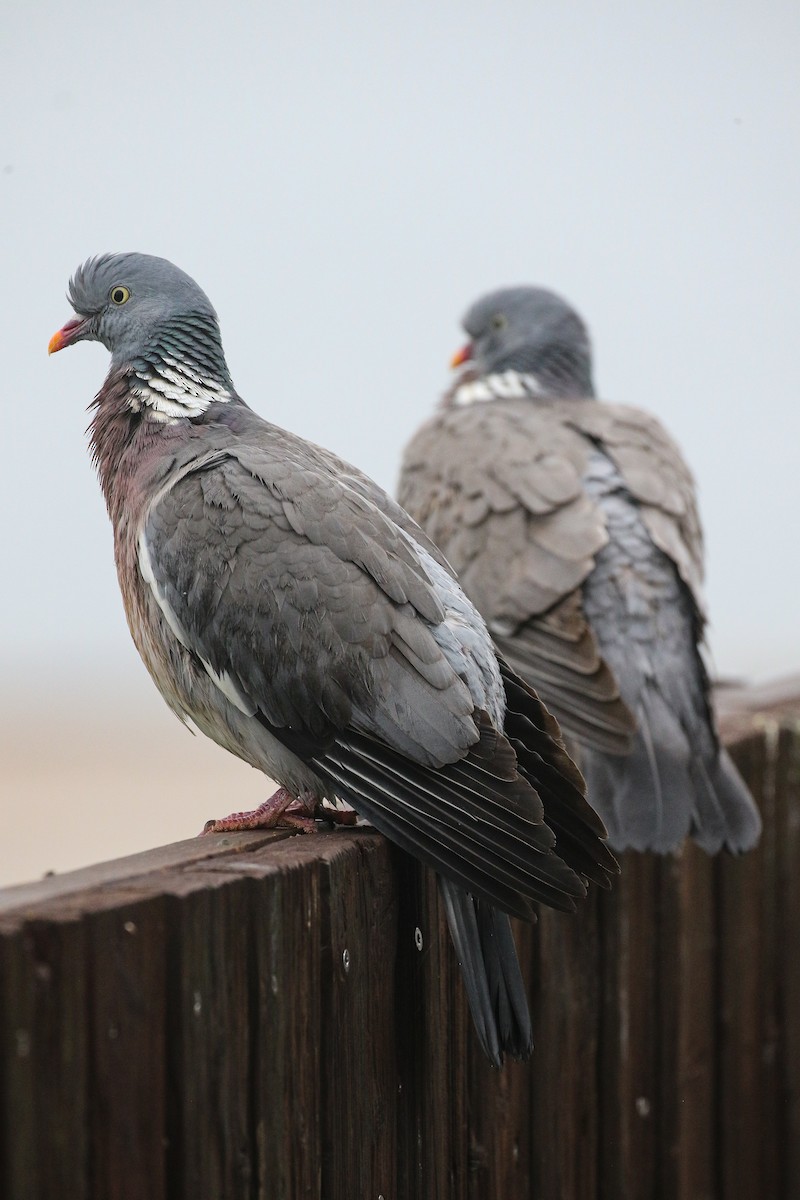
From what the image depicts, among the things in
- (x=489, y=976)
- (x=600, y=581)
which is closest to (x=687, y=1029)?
(x=600, y=581)

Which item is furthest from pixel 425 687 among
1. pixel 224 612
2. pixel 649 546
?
pixel 649 546

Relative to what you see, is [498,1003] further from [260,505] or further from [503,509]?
[503,509]

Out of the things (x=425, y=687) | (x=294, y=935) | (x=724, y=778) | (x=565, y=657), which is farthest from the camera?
(x=565, y=657)

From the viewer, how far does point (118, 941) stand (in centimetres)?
179

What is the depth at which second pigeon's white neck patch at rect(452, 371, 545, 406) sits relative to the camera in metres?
5.72

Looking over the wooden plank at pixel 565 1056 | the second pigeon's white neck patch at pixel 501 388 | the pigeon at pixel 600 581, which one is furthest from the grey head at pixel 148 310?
the second pigeon's white neck patch at pixel 501 388

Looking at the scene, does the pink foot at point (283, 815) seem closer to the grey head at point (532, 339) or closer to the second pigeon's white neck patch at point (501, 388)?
the second pigeon's white neck patch at point (501, 388)

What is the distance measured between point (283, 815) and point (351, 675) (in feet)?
1.18

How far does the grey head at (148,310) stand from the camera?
3.41m

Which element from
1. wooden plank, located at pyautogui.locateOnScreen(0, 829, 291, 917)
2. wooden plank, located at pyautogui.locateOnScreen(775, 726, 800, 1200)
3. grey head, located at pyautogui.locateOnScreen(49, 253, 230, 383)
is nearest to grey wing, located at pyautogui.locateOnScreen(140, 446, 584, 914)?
wooden plank, located at pyautogui.locateOnScreen(0, 829, 291, 917)

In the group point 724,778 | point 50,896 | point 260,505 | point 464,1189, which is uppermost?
point 260,505

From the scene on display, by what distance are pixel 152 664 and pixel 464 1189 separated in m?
1.29

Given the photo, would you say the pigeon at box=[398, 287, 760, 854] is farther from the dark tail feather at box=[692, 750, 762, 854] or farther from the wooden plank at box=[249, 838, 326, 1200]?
the wooden plank at box=[249, 838, 326, 1200]

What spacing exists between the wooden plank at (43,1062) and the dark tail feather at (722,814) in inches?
89.6
